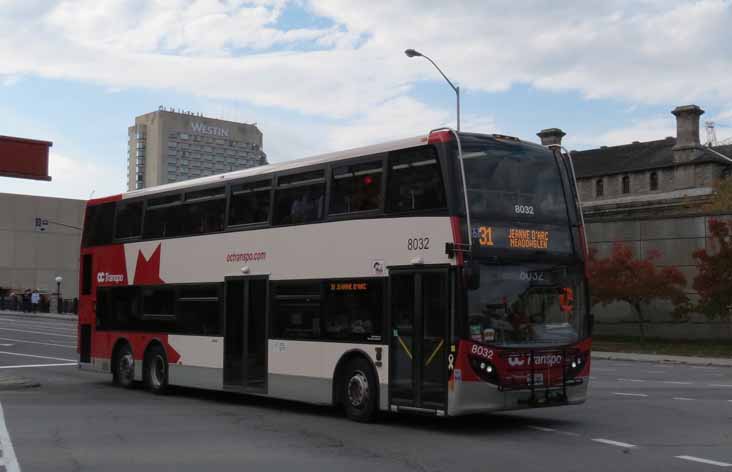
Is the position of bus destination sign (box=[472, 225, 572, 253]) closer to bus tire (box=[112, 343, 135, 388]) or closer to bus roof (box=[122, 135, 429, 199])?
bus roof (box=[122, 135, 429, 199])

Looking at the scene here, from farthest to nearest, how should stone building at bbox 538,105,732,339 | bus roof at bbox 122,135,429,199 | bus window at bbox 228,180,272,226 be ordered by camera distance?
stone building at bbox 538,105,732,339, bus window at bbox 228,180,272,226, bus roof at bbox 122,135,429,199

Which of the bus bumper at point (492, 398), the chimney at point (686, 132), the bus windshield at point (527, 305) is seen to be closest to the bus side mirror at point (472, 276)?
the bus windshield at point (527, 305)

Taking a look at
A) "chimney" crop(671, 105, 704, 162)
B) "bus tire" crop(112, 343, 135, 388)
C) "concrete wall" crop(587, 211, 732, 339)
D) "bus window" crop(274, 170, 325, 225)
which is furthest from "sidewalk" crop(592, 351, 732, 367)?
"chimney" crop(671, 105, 704, 162)

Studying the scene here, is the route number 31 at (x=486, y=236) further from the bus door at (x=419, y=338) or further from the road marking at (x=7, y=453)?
the road marking at (x=7, y=453)

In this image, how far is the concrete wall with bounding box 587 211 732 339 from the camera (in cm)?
4266

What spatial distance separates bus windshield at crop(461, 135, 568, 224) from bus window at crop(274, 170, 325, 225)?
307 centimetres

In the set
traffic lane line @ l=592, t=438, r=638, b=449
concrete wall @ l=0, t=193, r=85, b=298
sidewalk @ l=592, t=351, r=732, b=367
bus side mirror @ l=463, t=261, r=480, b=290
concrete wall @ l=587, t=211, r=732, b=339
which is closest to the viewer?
traffic lane line @ l=592, t=438, r=638, b=449

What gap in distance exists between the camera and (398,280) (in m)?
13.9

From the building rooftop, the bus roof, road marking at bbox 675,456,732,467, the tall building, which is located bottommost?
road marking at bbox 675,456,732,467

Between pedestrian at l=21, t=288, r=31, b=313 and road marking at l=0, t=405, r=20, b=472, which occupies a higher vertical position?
pedestrian at l=21, t=288, r=31, b=313

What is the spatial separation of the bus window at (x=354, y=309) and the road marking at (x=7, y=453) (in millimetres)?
5021

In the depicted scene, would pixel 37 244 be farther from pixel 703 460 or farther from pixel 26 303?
pixel 703 460

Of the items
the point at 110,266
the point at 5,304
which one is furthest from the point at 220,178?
the point at 5,304

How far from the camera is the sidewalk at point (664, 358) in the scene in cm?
3238
